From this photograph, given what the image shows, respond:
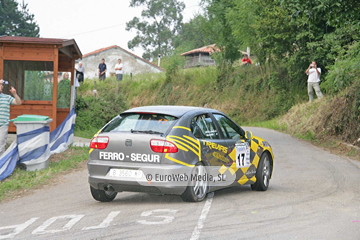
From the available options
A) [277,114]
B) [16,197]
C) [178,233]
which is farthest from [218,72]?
[178,233]

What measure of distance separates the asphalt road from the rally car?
0.32 meters

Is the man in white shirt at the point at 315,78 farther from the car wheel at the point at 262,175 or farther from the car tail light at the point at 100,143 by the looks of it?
the car tail light at the point at 100,143

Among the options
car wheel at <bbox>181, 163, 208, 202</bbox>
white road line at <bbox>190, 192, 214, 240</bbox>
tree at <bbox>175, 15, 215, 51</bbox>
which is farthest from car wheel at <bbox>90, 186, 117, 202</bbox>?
tree at <bbox>175, 15, 215, 51</bbox>

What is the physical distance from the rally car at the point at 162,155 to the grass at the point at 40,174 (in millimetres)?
2426

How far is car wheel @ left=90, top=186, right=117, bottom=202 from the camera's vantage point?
30.3 ft

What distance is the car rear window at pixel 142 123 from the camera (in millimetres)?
8773

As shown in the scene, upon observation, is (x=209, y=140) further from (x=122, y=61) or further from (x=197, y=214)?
(x=122, y=61)

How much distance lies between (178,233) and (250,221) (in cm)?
118

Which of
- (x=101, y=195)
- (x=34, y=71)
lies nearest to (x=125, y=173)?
(x=101, y=195)

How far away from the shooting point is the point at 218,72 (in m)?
38.5

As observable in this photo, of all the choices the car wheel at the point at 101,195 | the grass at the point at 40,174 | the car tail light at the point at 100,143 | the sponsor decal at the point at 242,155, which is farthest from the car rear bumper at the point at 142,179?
the grass at the point at 40,174

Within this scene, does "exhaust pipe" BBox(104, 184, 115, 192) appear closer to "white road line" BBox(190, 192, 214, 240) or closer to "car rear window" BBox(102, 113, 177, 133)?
"car rear window" BBox(102, 113, 177, 133)

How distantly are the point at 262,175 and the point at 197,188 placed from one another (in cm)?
196

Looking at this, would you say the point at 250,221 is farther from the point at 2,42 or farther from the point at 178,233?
the point at 2,42
